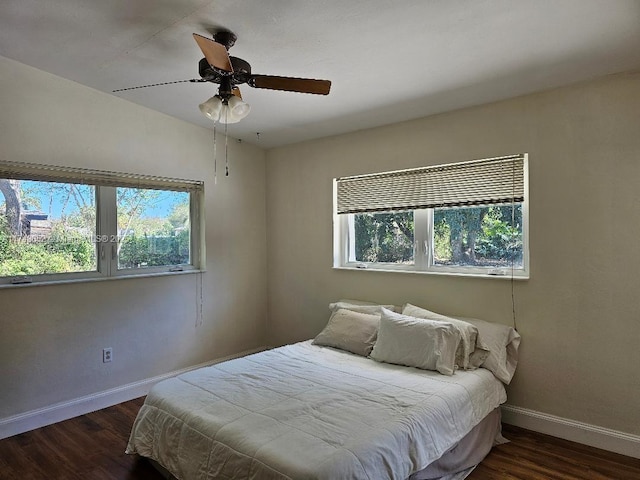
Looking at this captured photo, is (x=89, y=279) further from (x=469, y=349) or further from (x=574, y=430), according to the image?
(x=574, y=430)

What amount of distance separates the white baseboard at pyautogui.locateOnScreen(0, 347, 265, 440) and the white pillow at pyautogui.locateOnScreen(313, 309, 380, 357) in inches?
62.5

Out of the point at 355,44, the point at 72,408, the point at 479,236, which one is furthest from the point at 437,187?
the point at 72,408

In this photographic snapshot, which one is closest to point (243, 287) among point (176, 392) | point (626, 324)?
point (176, 392)

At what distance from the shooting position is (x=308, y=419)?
1.97 m

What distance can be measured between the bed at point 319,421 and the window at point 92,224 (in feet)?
4.71

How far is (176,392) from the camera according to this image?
229 centimetres

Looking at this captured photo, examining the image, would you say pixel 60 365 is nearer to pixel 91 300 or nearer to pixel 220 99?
pixel 91 300

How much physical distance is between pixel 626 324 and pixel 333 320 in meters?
1.95

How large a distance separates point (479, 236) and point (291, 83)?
186 cm

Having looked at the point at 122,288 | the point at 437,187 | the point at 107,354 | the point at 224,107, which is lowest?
the point at 107,354

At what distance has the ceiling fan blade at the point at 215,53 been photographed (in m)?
1.74

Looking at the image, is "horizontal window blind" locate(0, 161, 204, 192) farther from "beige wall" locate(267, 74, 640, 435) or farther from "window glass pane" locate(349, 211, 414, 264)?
"beige wall" locate(267, 74, 640, 435)

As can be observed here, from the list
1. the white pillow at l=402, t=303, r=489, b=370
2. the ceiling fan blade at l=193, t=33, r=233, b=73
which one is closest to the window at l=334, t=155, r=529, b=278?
the white pillow at l=402, t=303, r=489, b=370

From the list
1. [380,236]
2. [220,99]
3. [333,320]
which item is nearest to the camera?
[220,99]
